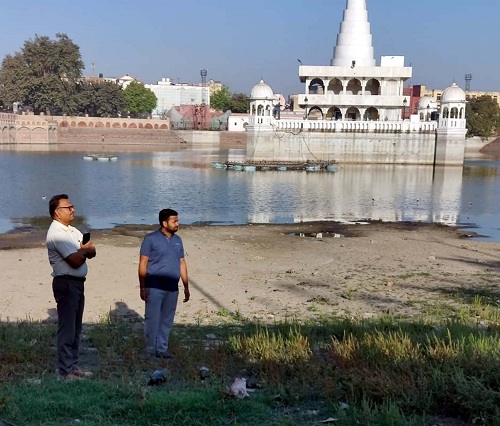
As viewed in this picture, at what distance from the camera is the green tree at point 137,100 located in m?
120

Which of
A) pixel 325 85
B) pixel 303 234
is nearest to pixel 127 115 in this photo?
pixel 325 85

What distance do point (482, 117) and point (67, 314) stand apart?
103 m

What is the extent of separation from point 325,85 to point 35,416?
66.4 m

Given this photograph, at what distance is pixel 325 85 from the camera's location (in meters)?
68.2

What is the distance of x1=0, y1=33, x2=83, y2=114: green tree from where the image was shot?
99000mm

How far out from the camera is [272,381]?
18.6ft

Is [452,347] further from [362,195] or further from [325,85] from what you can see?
[325,85]

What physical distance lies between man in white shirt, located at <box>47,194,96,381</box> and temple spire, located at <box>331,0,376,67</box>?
66384mm

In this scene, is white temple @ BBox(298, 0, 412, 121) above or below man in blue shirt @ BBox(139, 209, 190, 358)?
above

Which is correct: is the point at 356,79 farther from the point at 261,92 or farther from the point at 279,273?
the point at 279,273

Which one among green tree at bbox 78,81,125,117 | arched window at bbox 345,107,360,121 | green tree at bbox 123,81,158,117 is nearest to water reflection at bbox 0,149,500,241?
arched window at bbox 345,107,360,121

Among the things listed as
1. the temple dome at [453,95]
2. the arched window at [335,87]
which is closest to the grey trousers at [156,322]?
the temple dome at [453,95]

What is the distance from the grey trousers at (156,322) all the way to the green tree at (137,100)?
11579 cm

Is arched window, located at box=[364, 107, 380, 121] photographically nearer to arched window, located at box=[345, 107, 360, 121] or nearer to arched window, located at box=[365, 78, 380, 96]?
arched window, located at box=[345, 107, 360, 121]
